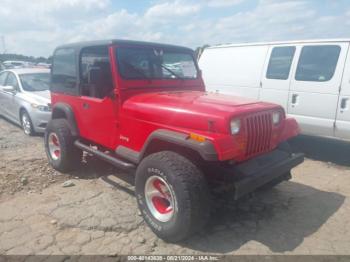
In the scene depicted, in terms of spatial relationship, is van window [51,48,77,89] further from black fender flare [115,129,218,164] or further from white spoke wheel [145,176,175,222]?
white spoke wheel [145,176,175,222]

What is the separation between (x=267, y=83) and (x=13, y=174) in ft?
15.8

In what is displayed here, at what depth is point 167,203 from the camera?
3.55 meters

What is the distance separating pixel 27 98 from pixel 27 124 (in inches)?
23.9

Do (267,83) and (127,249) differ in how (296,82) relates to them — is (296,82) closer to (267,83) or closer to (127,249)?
(267,83)

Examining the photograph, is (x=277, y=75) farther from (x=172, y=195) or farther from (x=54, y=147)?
(x=54, y=147)

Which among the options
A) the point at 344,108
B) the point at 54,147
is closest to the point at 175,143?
the point at 54,147

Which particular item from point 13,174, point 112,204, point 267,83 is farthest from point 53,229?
point 267,83

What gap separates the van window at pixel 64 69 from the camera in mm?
4895

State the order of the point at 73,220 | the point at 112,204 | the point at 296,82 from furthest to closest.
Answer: the point at 296,82 < the point at 112,204 < the point at 73,220

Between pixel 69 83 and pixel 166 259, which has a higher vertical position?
pixel 69 83

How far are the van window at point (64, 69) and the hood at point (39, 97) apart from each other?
2272 millimetres

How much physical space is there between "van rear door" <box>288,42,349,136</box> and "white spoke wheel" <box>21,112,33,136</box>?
5657mm

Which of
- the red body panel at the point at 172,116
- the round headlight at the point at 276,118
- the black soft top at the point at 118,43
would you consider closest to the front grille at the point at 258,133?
the red body panel at the point at 172,116

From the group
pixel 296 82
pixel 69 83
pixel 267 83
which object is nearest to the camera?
pixel 69 83
